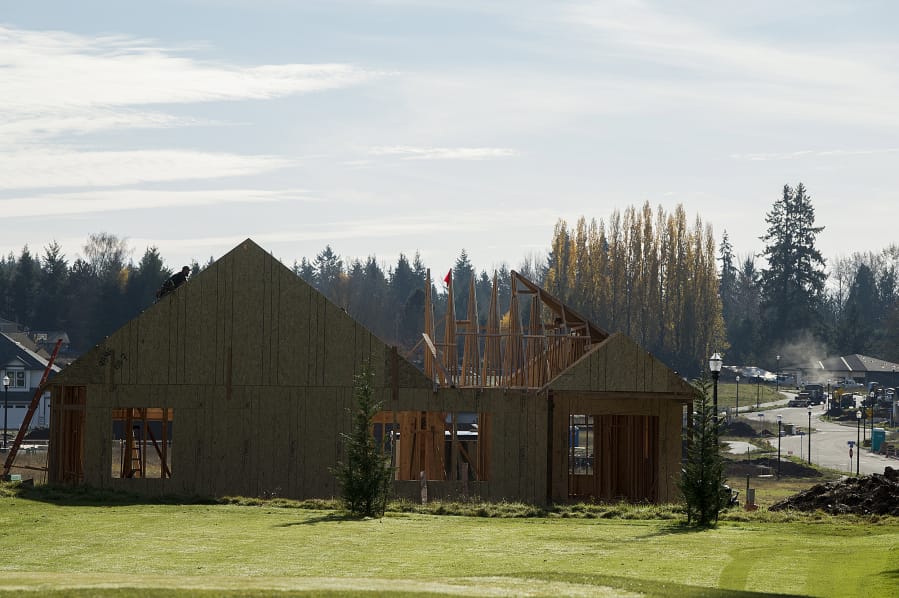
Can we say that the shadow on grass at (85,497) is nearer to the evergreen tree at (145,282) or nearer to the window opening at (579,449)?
the window opening at (579,449)

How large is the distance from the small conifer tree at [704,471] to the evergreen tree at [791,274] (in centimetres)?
11208

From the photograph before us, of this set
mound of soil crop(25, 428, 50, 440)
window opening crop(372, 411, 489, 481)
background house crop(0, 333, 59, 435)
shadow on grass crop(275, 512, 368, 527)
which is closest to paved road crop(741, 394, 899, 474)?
window opening crop(372, 411, 489, 481)

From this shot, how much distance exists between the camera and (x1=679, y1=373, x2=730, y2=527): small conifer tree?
989 inches

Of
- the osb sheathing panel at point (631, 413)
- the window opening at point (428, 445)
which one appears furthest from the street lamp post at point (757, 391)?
the osb sheathing panel at point (631, 413)

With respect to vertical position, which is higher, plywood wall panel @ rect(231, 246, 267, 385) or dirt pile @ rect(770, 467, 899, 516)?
plywood wall panel @ rect(231, 246, 267, 385)

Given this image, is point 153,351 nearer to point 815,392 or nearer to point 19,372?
point 19,372

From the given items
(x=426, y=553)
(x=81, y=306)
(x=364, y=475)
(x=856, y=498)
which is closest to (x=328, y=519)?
(x=364, y=475)

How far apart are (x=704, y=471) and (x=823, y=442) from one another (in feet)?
199

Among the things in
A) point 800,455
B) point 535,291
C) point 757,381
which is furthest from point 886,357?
point 535,291

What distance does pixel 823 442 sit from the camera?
82.2m

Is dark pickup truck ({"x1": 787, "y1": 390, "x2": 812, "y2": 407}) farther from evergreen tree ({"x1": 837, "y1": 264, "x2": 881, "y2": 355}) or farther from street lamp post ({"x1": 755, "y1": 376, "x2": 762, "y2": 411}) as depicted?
evergreen tree ({"x1": 837, "y1": 264, "x2": 881, "y2": 355})

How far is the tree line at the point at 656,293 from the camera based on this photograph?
105625mm

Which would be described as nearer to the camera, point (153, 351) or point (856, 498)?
point (856, 498)

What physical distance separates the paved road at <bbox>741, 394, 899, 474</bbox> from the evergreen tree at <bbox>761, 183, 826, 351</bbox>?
900 inches
